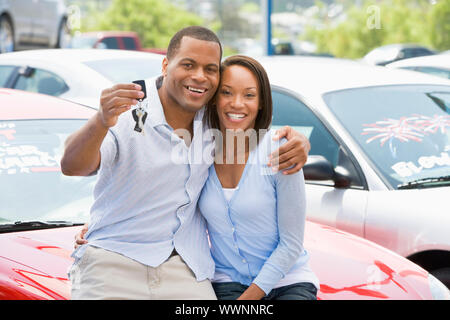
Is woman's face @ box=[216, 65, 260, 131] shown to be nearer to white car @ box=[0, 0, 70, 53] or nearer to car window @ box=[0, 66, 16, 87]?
car window @ box=[0, 66, 16, 87]

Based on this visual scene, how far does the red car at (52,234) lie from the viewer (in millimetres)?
2820

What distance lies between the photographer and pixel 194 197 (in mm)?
2646

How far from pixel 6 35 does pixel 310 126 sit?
9.48m

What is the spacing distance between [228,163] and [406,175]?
1.79m

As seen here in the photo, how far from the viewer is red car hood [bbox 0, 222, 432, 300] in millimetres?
2702

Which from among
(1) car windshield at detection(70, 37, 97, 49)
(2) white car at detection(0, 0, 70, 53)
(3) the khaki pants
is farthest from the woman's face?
(1) car windshield at detection(70, 37, 97, 49)

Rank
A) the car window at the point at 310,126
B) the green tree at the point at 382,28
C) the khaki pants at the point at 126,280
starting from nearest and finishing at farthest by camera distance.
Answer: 1. the khaki pants at the point at 126,280
2. the car window at the point at 310,126
3. the green tree at the point at 382,28

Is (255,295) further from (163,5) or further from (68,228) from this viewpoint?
(163,5)

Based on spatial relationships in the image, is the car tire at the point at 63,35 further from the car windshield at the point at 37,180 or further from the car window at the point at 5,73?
the car windshield at the point at 37,180

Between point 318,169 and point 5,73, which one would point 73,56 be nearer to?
point 5,73

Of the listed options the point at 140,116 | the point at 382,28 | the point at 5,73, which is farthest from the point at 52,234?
the point at 382,28

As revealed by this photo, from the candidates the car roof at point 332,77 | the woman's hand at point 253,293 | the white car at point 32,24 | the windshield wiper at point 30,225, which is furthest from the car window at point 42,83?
the white car at point 32,24

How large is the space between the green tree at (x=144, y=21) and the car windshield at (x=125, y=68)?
44962 millimetres

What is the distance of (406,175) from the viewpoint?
4168 millimetres
